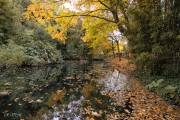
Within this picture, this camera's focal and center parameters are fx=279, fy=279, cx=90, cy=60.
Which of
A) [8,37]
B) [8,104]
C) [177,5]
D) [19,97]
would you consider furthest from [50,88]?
[8,37]

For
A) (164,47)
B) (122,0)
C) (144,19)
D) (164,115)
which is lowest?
(164,115)

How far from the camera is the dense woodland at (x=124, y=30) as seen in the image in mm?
12164

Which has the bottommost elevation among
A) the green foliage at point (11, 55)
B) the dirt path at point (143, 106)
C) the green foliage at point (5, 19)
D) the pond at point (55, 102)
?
the dirt path at point (143, 106)

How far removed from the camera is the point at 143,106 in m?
9.39

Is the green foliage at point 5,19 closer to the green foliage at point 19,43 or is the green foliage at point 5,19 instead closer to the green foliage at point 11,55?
the green foliage at point 19,43

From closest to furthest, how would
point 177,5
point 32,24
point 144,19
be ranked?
1. point 177,5
2. point 144,19
3. point 32,24

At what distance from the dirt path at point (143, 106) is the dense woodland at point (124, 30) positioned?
0.43 metres

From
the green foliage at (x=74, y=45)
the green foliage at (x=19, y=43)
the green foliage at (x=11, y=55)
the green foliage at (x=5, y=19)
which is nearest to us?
the green foliage at (x=11, y=55)

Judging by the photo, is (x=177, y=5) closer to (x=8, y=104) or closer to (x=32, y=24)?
(x=8, y=104)

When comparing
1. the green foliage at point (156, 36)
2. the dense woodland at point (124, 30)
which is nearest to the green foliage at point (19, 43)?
the dense woodland at point (124, 30)

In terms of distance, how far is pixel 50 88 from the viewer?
1270 cm

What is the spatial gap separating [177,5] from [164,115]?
5.79 metres

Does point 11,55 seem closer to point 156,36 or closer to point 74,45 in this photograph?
point 156,36

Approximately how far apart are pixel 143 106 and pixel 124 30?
8990 mm
